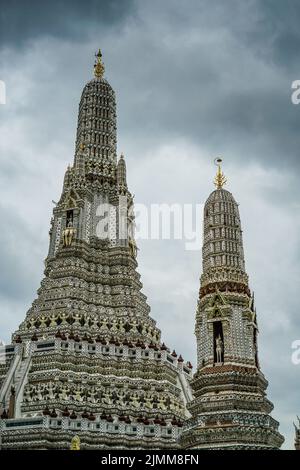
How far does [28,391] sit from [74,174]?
28143 mm

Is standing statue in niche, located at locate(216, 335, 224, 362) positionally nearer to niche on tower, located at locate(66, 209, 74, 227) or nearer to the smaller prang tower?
the smaller prang tower

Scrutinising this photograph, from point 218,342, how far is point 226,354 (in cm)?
99

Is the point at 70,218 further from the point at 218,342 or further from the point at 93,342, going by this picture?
the point at 218,342

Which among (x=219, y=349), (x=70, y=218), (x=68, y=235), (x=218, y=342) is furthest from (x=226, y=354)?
(x=70, y=218)

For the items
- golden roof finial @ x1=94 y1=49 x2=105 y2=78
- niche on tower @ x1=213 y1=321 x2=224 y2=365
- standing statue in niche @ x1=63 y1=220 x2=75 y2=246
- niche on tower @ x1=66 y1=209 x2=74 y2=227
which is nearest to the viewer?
niche on tower @ x1=213 y1=321 x2=224 y2=365

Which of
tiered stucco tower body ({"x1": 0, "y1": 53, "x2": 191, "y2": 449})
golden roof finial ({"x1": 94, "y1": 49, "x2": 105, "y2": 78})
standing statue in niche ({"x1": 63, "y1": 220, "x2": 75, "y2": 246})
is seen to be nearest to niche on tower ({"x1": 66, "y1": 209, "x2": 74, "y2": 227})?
tiered stucco tower body ({"x1": 0, "y1": 53, "x2": 191, "y2": 449})

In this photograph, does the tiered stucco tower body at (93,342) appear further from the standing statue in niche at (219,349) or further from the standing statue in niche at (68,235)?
the standing statue in niche at (219,349)

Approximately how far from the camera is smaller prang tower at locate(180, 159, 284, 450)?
37.2m

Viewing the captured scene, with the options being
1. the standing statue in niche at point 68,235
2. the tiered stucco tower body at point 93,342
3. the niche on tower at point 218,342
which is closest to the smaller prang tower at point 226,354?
the niche on tower at point 218,342

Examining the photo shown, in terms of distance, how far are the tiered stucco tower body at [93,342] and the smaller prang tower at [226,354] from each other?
12.3m

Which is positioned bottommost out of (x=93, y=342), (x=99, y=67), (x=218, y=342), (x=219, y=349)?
(x=219, y=349)

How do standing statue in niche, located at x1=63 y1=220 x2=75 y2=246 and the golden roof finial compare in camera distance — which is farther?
the golden roof finial

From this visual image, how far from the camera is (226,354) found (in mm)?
40156

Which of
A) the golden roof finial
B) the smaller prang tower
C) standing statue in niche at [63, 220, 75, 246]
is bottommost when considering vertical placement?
the smaller prang tower
